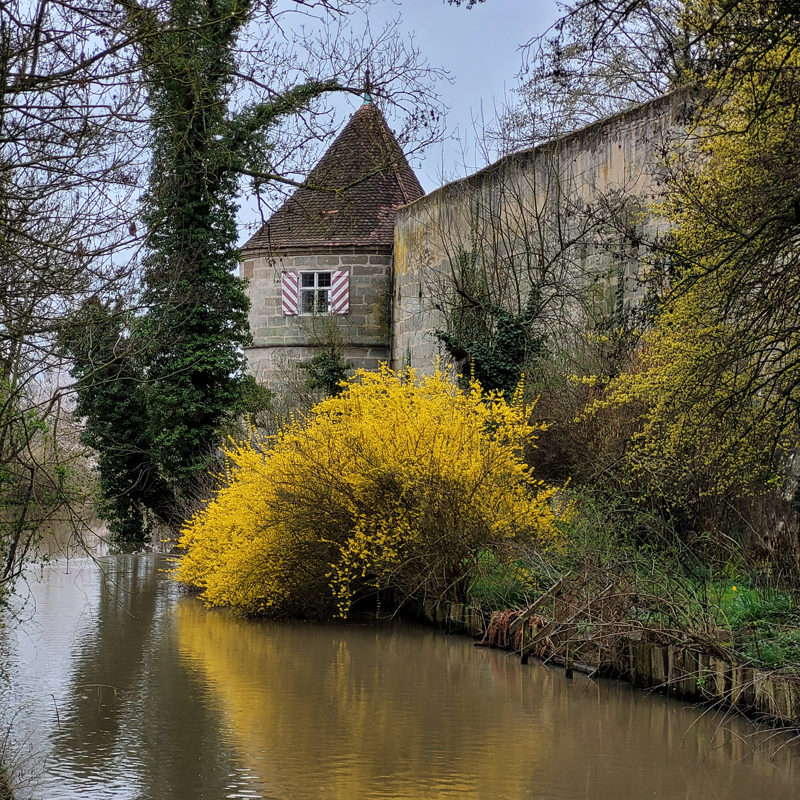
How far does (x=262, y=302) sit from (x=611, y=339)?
1493 cm

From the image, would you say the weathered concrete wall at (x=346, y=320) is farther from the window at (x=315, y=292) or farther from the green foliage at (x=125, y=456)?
the green foliage at (x=125, y=456)

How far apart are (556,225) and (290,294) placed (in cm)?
1004

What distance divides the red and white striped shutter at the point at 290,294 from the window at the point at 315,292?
160 mm

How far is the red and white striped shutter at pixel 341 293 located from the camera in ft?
95.6

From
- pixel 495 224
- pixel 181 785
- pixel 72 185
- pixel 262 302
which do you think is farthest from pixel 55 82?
pixel 262 302

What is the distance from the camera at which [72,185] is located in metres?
6.74

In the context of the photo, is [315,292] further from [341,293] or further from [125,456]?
[125,456]

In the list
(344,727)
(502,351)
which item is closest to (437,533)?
(344,727)

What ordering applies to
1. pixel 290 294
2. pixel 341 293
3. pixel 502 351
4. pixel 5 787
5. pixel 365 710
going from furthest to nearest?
1. pixel 290 294
2. pixel 341 293
3. pixel 502 351
4. pixel 365 710
5. pixel 5 787

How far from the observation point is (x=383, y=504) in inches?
527

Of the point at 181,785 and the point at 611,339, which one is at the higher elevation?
the point at 611,339

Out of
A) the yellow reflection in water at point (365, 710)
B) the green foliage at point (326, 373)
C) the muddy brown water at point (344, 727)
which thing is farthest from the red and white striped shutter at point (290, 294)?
the muddy brown water at point (344, 727)

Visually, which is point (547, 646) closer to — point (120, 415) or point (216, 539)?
point (216, 539)

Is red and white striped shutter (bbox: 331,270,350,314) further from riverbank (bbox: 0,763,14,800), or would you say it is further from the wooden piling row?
riverbank (bbox: 0,763,14,800)
